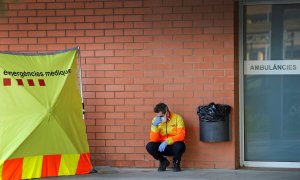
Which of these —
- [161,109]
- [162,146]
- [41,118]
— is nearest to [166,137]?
[162,146]

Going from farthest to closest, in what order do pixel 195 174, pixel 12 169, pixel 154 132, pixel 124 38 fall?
1. pixel 124 38
2. pixel 154 132
3. pixel 195 174
4. pixel 12 169

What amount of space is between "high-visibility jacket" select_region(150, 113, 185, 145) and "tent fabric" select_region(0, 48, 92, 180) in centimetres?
102

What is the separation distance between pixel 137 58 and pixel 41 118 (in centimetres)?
176

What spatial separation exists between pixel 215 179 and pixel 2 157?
291 centimetres

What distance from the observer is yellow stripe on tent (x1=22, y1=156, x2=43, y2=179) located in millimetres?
8023

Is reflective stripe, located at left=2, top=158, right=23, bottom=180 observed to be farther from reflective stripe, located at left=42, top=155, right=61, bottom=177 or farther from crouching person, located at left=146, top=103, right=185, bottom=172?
crouching person, located at left=146, top=103, right=185, bottom=172

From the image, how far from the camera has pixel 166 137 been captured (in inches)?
342

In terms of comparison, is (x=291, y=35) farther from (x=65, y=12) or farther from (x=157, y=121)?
(x=65, y=12)

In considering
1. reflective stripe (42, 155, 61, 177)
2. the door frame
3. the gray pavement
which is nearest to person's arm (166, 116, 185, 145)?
the gray pavement

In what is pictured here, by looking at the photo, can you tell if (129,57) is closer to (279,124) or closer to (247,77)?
(247,77)

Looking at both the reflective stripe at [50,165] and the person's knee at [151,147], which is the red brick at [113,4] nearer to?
the person's knee at [151,147]

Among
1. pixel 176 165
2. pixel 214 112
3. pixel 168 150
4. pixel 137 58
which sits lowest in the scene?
pixel 176 165

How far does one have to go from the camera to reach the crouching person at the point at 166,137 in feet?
27.8

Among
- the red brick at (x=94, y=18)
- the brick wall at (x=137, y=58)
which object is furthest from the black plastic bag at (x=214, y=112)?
the red brick at (x=94, y=18)
